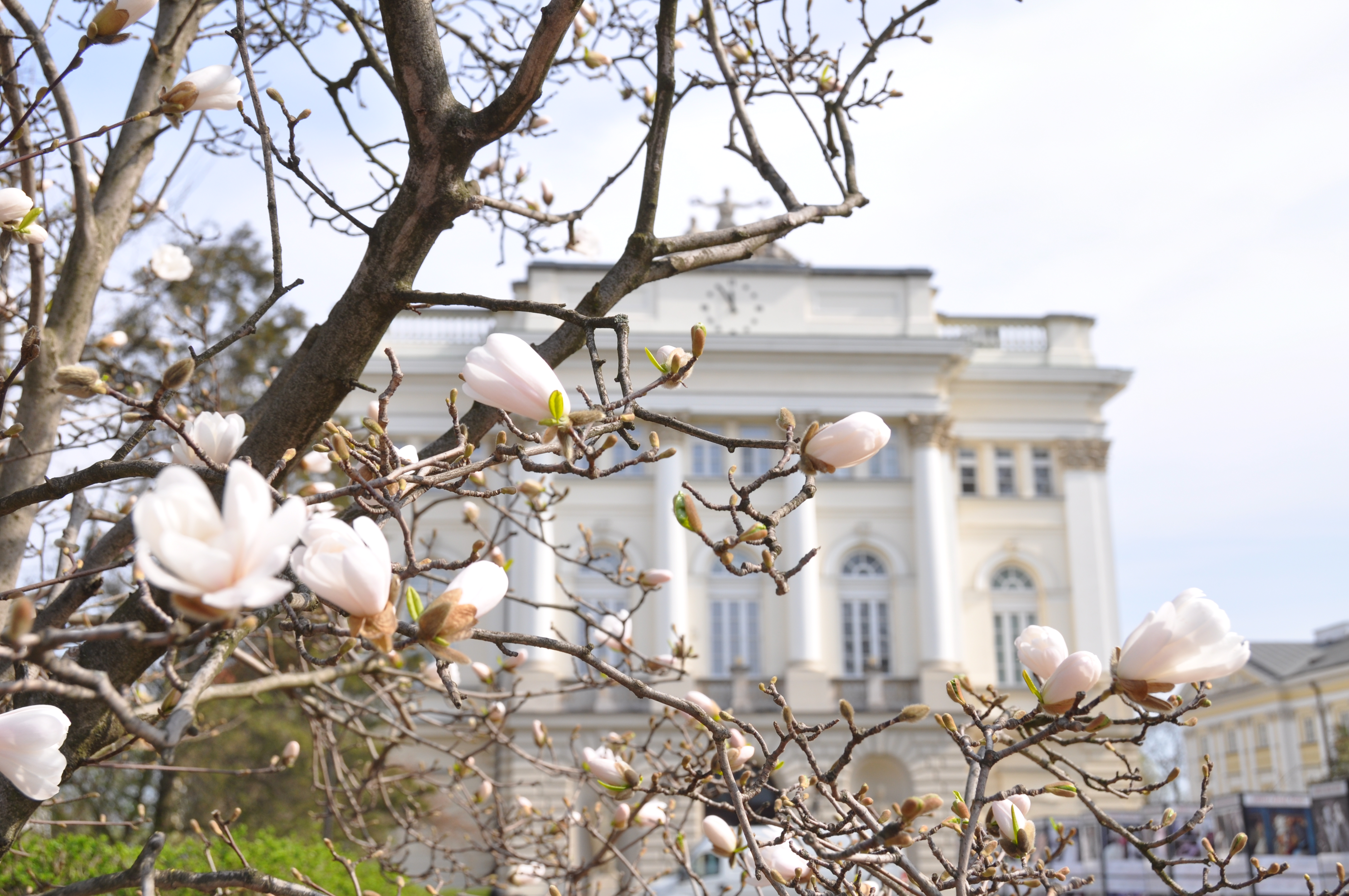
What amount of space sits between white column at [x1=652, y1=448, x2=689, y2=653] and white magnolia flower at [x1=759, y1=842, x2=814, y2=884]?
64.9 ft

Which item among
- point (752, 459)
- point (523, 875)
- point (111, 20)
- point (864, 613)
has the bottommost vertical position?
point (523, 875)

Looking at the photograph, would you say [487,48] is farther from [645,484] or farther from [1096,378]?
[1096,378]

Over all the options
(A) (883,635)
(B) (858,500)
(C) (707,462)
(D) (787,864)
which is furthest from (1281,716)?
(D) (787,864)

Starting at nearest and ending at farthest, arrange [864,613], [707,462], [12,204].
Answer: [12,204] < [864,613] < [707,462]

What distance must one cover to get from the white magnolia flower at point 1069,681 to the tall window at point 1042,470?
24.7 meters

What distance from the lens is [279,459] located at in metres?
2.38

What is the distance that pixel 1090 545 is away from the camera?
24.5 m

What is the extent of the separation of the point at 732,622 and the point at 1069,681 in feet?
72.9

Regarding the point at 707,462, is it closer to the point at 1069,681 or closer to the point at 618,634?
the point at 618,634

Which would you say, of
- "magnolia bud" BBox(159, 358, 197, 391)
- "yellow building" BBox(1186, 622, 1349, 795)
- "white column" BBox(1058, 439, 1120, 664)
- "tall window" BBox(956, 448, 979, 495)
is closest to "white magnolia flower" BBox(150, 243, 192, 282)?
"magnolia bud" BBox(159, 358, 197, 391)

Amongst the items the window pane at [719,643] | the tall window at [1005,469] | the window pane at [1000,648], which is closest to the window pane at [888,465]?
the tall window at [1005,469]

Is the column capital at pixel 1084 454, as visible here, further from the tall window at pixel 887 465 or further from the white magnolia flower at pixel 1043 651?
the white magnolia flower at pixel 1043 651

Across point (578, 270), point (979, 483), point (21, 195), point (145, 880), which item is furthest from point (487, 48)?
point (979, 483)

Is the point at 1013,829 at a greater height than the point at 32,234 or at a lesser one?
lesser
